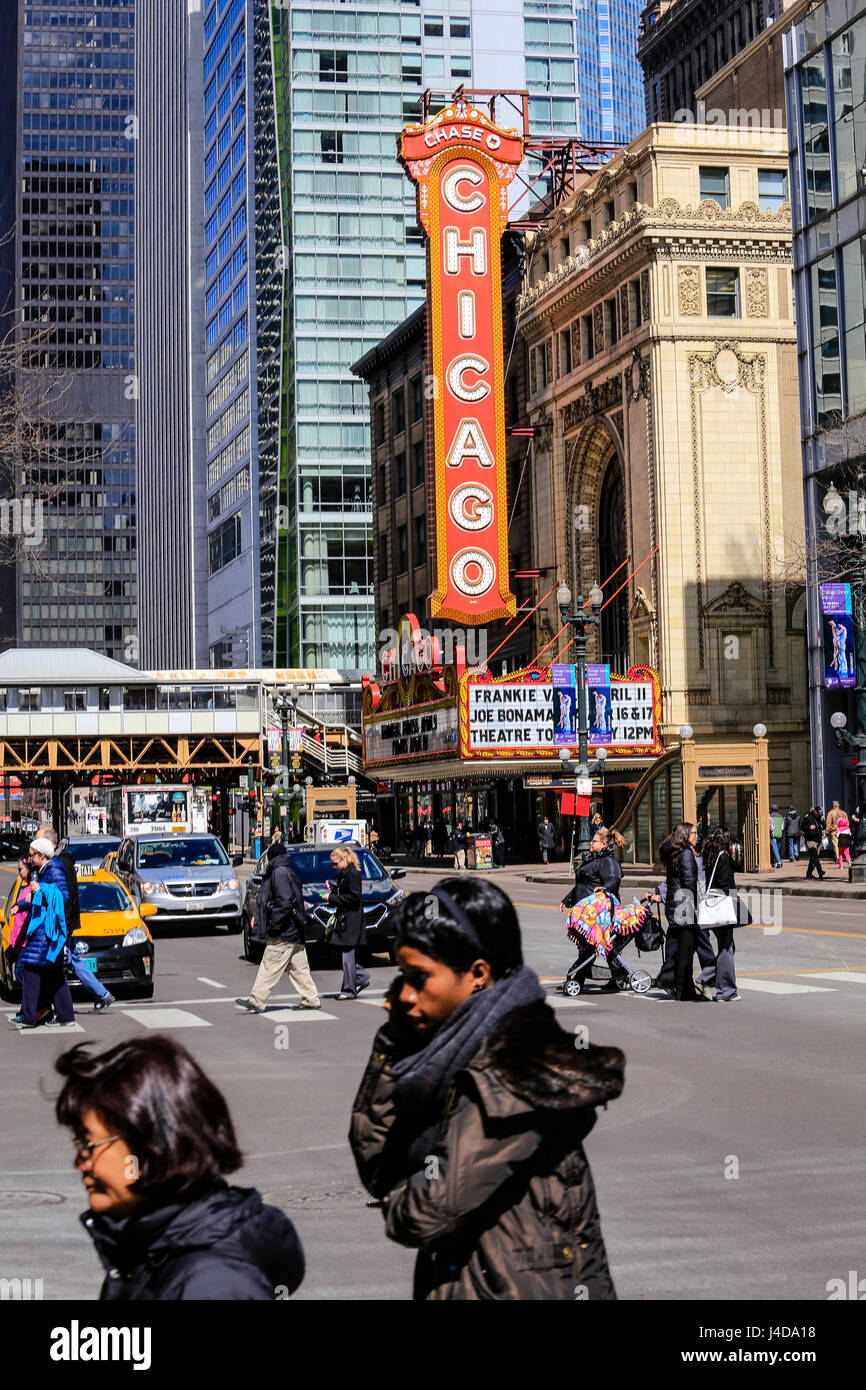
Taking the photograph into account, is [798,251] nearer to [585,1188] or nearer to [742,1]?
[585,1188]

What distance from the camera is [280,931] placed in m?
17.8

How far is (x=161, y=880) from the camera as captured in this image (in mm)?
30703

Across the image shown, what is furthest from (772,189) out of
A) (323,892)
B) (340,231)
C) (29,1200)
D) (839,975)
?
(29,1200)

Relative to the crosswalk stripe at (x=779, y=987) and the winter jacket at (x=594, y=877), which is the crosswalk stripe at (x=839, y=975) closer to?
the crosswalk stripe at (x=779, y=987)

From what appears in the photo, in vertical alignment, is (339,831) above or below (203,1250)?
below

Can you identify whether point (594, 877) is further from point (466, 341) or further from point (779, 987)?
point (466, 341)

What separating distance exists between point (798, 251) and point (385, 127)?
59392mm

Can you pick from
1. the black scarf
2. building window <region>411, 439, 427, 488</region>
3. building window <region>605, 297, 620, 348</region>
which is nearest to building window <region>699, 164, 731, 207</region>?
building window <region>605, 297, 620, 348</region>

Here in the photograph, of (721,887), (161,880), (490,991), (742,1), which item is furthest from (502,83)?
(490,991)

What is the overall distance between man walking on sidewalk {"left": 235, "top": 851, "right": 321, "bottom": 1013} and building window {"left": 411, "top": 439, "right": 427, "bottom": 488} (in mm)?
62714

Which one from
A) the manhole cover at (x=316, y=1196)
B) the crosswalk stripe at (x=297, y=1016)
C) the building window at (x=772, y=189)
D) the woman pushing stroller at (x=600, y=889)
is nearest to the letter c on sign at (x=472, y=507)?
the building window at (x=772, y=189)

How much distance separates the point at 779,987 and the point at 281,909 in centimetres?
557
